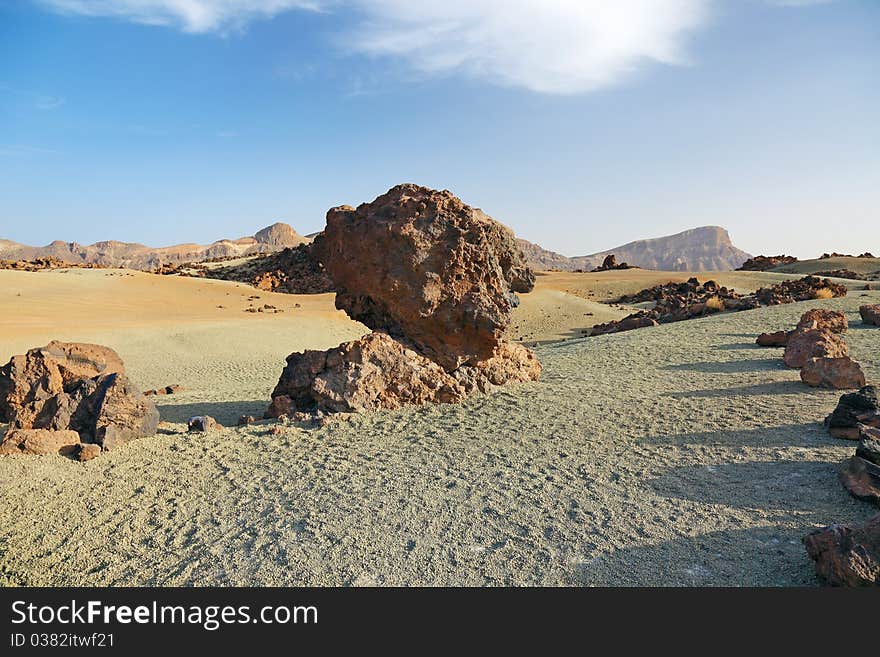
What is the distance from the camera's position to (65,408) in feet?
20.9

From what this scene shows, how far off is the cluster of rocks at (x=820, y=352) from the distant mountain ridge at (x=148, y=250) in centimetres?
9208

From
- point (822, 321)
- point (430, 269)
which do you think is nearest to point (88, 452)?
point (430, 269)

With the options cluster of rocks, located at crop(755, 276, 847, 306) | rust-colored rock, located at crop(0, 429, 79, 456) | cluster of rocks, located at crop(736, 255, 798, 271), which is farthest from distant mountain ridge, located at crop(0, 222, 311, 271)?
rust-colored rock, located at crop(0, 429, 79, 456)

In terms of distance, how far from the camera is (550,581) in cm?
351

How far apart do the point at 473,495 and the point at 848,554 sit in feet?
8.47

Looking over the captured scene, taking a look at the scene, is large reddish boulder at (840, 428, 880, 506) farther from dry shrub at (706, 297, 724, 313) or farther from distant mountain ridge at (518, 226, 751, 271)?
distant mountain ridge at (518, 226, 751, 271)

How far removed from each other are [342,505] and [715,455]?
3.59 meters

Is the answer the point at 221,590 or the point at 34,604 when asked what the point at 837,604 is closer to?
the point at 221,590

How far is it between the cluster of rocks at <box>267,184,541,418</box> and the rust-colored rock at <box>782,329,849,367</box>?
14.9 feet

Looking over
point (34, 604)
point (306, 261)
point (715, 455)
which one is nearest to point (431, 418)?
point (715, 455)

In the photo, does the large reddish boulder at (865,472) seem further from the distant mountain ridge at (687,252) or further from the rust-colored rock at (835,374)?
the distant mountain ridge at (687,252)

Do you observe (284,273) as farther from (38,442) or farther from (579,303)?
(38,442)

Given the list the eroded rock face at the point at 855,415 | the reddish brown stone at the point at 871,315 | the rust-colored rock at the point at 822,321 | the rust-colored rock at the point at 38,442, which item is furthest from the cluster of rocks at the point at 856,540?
the reddish brown stone at the point at 871,315

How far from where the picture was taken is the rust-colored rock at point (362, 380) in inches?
281
